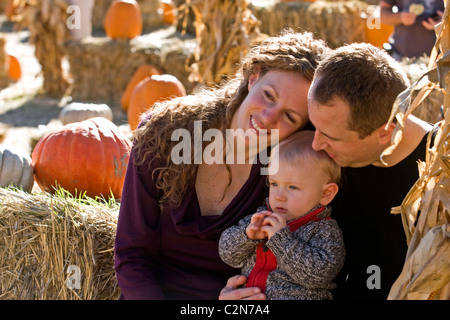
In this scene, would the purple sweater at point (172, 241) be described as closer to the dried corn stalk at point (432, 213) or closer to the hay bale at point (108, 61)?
the dried corn stalk at point (432, 213)

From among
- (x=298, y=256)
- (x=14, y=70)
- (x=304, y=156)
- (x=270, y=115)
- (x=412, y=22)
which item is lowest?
(x=14, y=70)

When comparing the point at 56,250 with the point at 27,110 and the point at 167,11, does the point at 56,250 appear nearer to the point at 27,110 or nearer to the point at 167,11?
the point at 27,110

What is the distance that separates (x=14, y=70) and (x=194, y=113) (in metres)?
7.06

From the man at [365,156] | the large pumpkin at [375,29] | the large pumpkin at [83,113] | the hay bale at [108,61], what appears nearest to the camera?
the man at [365,156]

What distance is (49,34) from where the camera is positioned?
7.38 m

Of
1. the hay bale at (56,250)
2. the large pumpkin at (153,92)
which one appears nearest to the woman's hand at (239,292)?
the hay bale at (56,250)

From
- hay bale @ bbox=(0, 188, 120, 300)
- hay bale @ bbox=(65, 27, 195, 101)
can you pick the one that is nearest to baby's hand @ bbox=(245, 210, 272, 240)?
hay bale @ bbox=(0, 188, 120, 300)

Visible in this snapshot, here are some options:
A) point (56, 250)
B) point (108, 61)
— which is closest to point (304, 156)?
point (56, 250)

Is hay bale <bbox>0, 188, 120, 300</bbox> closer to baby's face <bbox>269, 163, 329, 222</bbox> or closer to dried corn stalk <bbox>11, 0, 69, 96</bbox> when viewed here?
baby's face <bbox>269, 163, 329, 222</bbox>

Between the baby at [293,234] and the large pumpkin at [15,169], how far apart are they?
154 cm

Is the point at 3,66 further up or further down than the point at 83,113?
further down

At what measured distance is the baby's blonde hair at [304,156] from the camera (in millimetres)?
2176

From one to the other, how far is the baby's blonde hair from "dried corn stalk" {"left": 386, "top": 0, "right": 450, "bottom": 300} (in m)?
0.39
